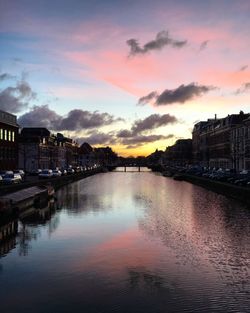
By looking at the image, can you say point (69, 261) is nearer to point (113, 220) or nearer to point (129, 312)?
point (129, 312)

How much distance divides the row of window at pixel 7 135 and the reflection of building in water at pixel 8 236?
66.3 metres

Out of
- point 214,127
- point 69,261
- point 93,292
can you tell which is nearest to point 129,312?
point 93,292

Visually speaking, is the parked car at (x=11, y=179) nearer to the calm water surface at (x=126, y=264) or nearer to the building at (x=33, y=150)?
the calm water surface at (x=126, y=264)

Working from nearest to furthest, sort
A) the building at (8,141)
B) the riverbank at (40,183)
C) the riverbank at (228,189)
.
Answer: the riverbank at (40,183) < the riverbank at (228,189) < the building at (8,141)

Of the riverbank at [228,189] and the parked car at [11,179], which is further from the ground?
the parked car at [11,179]

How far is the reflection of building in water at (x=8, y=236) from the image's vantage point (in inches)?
1261

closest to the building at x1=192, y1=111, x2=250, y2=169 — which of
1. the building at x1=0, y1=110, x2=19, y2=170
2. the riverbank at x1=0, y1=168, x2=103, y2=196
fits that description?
the riverbank at x1=0, y1=168, x2=103, y2=196

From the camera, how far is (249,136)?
413 feet

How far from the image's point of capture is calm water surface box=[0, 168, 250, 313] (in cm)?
2044

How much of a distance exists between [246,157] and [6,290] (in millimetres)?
114166

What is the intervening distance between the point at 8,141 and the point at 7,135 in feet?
4.97

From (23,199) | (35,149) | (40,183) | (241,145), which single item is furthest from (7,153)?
(241,145)

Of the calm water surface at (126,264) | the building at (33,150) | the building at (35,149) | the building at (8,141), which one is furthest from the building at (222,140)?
the calm water surface at (126,264)

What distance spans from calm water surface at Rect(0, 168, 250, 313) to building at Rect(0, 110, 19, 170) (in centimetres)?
6211
